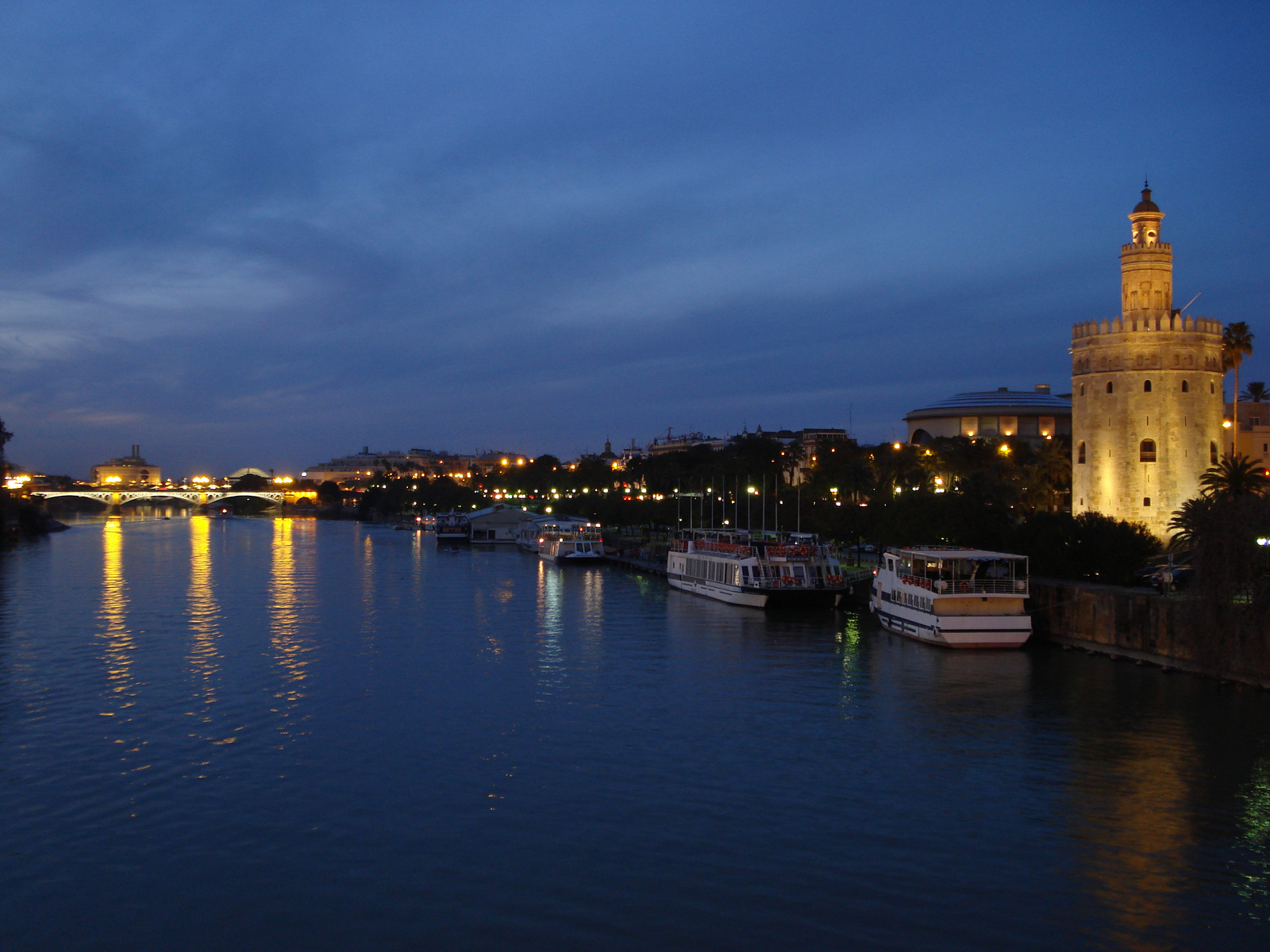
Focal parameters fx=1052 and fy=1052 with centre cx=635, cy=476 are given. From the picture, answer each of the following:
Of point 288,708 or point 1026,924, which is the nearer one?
point 1026,924

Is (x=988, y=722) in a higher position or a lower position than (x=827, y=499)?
lower

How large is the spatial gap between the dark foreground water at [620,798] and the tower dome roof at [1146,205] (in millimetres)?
28592

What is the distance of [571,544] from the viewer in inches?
3506

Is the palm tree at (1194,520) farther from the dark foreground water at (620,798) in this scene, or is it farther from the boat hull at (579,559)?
the boat hull at (579,559)

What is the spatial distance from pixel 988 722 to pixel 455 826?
49.5 feet

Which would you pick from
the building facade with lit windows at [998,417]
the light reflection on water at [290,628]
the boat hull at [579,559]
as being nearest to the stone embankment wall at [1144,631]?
the light reflection on water at [290,628]

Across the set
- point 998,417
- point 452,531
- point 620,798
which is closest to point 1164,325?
point 620,798

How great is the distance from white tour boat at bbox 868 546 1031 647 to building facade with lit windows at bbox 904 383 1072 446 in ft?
278

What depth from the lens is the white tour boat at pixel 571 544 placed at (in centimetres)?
8812

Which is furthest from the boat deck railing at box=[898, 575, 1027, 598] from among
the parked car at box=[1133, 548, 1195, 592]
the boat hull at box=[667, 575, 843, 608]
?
the boat hull at box=[667, 575, 843, 608]

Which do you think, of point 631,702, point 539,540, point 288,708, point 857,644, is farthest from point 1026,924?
point 539,540

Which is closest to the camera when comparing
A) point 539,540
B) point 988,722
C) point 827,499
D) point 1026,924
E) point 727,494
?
point 1026,924

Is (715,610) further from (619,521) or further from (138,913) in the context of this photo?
(619,521)

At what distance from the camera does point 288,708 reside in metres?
28.7
